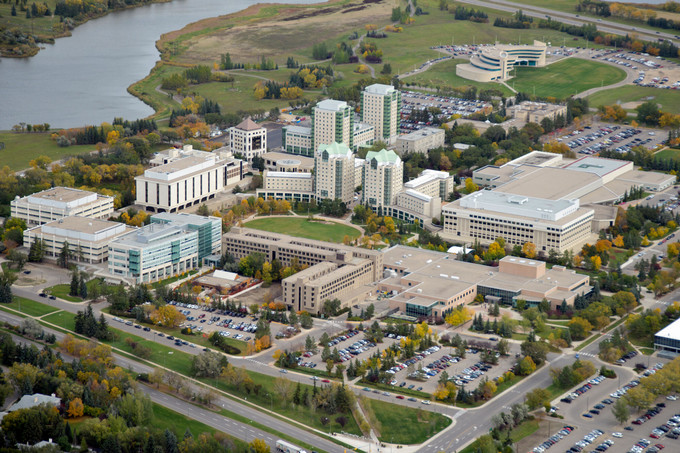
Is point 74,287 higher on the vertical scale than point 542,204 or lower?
lower

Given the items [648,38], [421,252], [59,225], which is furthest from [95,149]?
[648,38]

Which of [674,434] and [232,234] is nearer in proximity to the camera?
[674,434]

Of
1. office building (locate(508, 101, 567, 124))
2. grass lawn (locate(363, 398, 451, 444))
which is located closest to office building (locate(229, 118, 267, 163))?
office building (locate(508, 101, 567, 124))

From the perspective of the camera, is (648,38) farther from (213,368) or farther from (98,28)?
(213,368)

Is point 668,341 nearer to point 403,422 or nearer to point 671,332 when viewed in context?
point 671,332

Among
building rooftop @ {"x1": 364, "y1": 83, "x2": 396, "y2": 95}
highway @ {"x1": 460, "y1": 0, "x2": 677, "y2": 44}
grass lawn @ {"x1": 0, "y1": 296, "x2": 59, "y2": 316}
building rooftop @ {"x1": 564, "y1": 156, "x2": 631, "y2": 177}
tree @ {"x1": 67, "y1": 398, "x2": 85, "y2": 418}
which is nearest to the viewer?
tree @ {"x1": 67, "y1": 398, "x2": 85, "y2": 418}

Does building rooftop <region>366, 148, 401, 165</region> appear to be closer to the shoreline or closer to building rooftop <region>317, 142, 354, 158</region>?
building rooftop <region>317, 142, 354, 158</region>

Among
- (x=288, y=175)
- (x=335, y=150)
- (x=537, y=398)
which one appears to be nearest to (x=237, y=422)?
(x=537, y=398)
